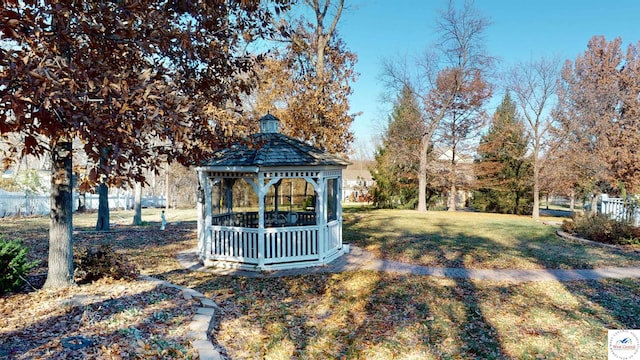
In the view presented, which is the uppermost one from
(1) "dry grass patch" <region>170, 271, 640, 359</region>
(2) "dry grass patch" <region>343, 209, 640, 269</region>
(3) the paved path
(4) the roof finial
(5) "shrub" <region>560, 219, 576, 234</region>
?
(4) the roof finial

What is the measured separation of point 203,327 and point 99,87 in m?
3.17

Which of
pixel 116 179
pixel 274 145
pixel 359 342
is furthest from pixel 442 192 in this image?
pixel 116 179

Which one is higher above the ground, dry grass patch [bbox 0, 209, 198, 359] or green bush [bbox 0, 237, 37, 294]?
green bush [bbox 0, 237, 37, 294]

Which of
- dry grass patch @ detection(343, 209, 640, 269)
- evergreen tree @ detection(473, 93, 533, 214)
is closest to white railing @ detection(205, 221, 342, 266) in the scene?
dry grass patch @ detection(343, 209, 640, 269)

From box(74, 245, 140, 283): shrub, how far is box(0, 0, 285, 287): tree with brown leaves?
20.1 inches

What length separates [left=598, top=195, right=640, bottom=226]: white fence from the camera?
41.9 feet

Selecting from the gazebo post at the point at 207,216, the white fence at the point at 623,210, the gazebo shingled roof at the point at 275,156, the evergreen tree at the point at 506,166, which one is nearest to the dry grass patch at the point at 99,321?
the gazebo post at the point at 207,216

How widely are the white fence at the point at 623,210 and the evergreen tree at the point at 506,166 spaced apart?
12.8 meters

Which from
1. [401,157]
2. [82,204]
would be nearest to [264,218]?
→ [401,157]

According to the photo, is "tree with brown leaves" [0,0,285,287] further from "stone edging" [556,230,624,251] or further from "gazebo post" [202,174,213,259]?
"stone edging" [556,230,624,251]

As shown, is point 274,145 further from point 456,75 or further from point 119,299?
point 456,75

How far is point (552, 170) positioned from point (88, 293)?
84.7ft

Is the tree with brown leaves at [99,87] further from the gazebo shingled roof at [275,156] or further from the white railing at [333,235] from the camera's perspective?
the white railing at [333,235]

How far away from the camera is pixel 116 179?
3.62 m
